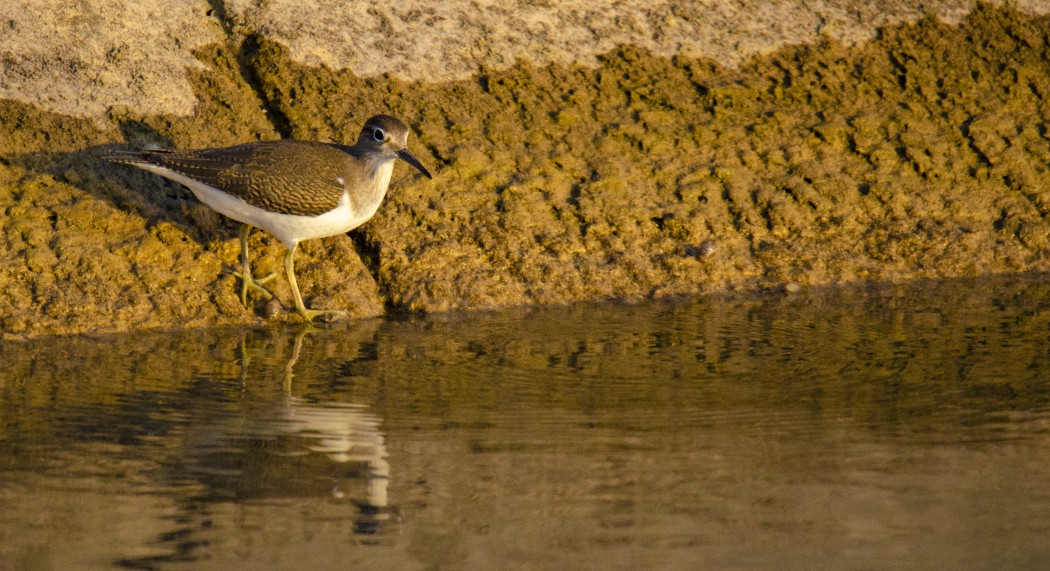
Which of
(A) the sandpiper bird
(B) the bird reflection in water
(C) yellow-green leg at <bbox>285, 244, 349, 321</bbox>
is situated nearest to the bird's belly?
(A) the sandpiper bird

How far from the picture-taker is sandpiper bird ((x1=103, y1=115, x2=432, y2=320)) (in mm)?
7242

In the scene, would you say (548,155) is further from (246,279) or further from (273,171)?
(246,279)

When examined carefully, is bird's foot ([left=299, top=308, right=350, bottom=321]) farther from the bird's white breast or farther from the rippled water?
the bird's white breast

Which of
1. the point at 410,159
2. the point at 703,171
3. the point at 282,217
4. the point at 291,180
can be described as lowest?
the point at 282,217

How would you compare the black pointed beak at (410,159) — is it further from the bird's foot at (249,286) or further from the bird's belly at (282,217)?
the bird's foot at (249,286)

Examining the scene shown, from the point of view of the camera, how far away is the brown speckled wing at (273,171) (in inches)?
285

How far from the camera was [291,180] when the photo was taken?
7.29 meters

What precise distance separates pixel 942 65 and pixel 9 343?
21.1ft

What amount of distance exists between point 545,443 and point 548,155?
11.9 feet

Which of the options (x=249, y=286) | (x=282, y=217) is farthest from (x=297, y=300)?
(x=282, y=217)

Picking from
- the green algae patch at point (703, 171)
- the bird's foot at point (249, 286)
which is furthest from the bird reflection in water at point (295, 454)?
the green algae patch at point (703, 171)

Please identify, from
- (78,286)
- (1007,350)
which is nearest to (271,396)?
(78,286)

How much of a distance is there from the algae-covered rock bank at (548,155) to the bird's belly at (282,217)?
1.27 feet

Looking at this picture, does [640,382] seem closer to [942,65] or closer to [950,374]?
[950,374]
